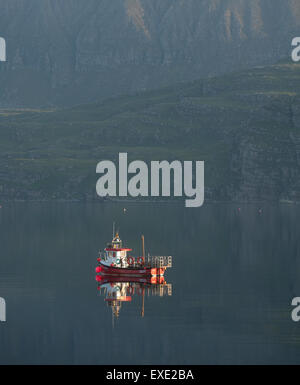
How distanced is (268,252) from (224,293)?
55.8 metres

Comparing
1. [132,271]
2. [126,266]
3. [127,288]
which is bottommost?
[127,288]

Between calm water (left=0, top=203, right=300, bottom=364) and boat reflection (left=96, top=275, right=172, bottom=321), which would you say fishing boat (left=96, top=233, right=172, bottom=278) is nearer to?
A: boat reflection (left=96, top=275, right=172, bottom=321)

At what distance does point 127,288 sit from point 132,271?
25.0 ft

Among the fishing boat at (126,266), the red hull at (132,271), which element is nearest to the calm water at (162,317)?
the red hull at (132,271)

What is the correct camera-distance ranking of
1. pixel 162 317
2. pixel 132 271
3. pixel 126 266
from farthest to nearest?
pixel 126 266 → pixel 132 271 → pixel 162 317

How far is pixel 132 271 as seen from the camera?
495 feet

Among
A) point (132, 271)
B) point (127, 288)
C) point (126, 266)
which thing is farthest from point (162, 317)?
point (126, 266)

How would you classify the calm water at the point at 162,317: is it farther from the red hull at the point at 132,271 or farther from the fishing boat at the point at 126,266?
the fishing boat at the point at 126,266

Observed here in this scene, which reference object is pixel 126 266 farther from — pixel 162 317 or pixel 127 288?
pixel 162 317

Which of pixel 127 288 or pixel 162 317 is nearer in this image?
pixel 162 317

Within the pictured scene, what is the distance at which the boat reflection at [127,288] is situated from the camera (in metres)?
132

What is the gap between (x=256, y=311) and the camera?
124m

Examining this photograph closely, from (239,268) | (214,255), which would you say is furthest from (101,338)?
(214,255)
